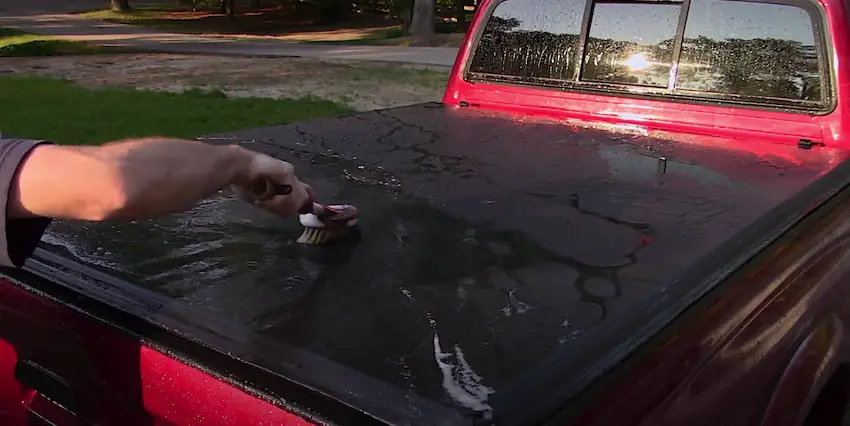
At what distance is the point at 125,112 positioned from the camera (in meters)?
9.11

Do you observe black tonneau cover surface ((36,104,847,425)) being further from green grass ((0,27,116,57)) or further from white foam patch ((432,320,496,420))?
green grass ((0,27,116,57))

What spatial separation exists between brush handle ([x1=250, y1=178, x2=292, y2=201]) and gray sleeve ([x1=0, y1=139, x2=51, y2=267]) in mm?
394

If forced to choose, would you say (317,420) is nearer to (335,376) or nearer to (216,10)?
(335,376)

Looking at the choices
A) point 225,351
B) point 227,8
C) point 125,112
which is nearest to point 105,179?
point 225,351

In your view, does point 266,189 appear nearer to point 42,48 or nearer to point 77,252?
point 77,252

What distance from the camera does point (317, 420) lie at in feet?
4.08

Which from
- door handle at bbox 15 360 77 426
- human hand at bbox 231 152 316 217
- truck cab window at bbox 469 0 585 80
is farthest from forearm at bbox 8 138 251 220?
truck cab window at bbox 469 0 585 80

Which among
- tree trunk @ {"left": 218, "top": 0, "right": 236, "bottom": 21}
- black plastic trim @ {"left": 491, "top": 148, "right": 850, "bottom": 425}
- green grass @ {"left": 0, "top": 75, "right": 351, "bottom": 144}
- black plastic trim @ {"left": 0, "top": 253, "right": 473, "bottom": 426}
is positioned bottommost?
green grass @ {"left": 0, "top": 75, "right": 351, "bottom": 144}

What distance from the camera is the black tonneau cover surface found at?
4.62 ft

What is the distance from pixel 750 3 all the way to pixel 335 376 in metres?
2.91

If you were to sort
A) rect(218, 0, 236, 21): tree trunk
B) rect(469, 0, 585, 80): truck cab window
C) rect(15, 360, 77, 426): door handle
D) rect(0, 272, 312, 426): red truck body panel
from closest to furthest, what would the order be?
1. rect(0, 272, 312, 426): red truck body panel
2. rect(15, 360, 77, 426): door handle
3. rect(469, 0, 585, 80): truck cab window
4. rect(218, 0, 236, 21): tree trunk

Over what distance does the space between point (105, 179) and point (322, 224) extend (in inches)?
33.4

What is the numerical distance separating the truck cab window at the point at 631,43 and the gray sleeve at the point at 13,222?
2.88 metres

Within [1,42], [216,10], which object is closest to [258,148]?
[1,42]
